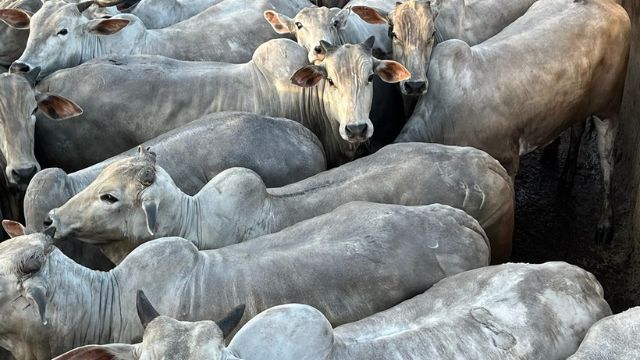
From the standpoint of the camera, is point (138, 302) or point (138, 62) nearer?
point (138, 302)

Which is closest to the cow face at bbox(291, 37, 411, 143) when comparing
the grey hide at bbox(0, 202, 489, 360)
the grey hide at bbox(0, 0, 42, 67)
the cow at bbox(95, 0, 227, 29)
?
the grey hide at bbox(0, 202, 489, 360)

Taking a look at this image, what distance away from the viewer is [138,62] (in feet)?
20.4

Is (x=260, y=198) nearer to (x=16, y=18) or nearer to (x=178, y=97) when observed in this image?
(x=178, y=97)

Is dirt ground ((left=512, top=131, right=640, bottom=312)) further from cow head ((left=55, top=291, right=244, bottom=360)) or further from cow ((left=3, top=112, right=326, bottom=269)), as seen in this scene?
cow head ((left=55, top=291, right=244, bottom=360))

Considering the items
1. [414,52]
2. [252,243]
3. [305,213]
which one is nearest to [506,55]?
[414,52]

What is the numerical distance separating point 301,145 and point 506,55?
5.79 feet

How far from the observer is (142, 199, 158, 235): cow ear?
456cm

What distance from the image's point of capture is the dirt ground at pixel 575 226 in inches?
250

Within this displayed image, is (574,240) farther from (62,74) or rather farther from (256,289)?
(62,74)

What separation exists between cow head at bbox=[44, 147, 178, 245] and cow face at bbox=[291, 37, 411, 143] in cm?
152

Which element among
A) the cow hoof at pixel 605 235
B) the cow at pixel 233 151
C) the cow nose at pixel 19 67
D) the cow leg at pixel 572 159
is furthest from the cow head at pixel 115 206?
the cow leg at pixel 572 159

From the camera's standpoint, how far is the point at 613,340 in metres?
3.76

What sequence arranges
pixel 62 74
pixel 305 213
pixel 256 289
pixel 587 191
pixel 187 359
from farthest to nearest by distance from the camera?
pixel 587 191
pixel 62 74
pixel 305 213
pixel 256 289
pixel 187 359

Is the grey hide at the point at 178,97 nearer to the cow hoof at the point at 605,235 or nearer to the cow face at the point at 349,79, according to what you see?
the cow face at the point at 349,79
